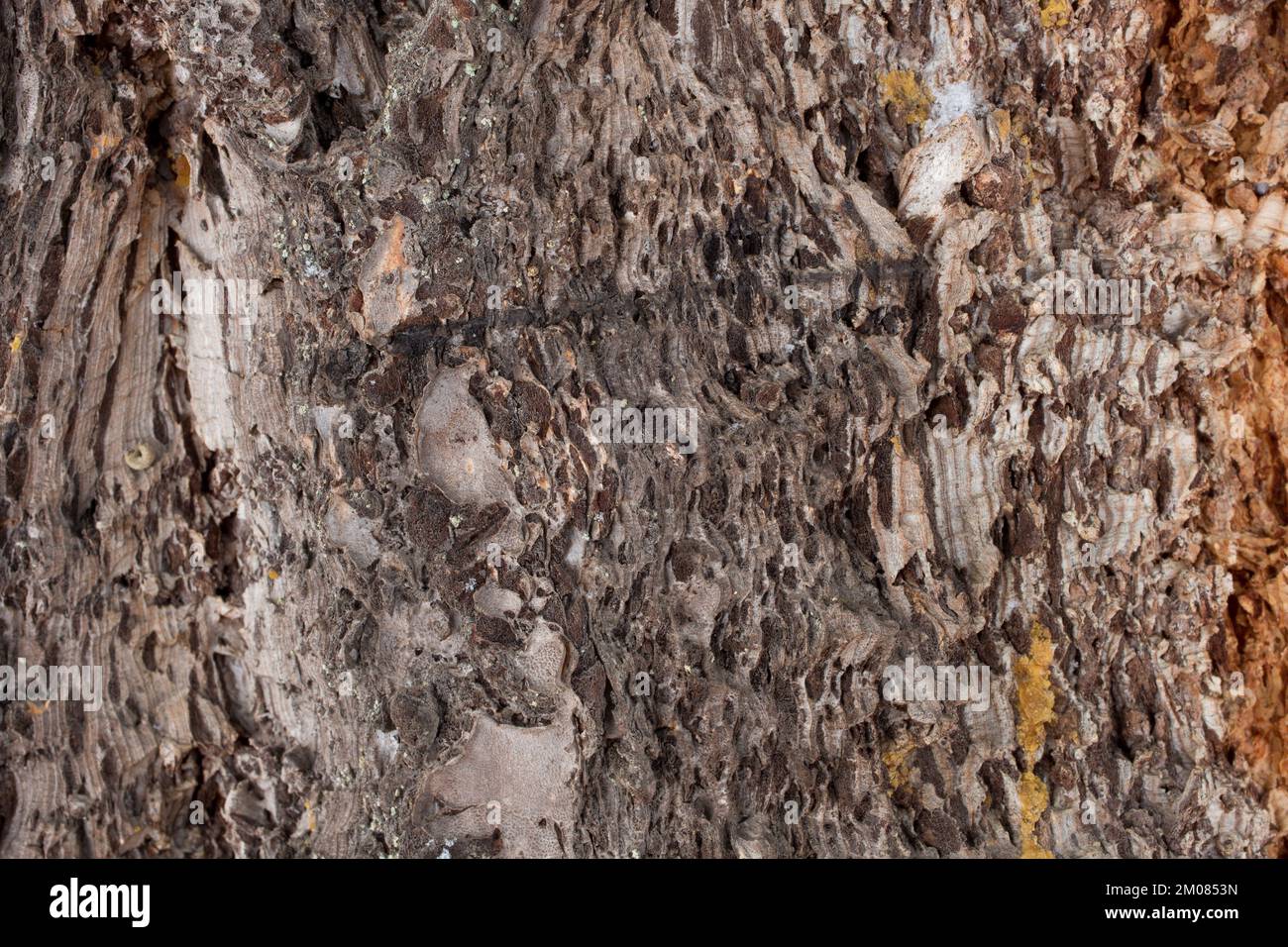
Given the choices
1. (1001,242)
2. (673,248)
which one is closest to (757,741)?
(673,248)

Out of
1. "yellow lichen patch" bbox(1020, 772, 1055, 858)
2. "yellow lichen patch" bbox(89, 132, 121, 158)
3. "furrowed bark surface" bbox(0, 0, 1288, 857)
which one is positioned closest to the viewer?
"furrowed bark surface" bbox(0, 0, 1288, 857)

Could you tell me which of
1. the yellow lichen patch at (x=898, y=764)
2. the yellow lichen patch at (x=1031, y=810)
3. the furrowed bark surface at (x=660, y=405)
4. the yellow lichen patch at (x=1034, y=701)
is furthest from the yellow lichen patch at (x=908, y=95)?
the yellow lichen patch at (x=1031, y=810)

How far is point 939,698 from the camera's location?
10.4ft

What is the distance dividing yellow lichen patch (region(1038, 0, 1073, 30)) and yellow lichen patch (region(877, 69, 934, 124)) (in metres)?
0.48

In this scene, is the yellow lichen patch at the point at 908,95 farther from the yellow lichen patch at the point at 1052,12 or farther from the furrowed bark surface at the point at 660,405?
the yellow lichen patch at the point at 1052,12

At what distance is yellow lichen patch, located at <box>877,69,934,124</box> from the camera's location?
10.6ft

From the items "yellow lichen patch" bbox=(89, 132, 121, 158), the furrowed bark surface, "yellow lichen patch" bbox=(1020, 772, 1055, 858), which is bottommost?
"yellow lichen patch" bbox=(1020, 772, 1055, 858)

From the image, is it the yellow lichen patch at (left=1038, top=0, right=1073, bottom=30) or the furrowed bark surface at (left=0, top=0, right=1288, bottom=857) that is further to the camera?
the yellow lichen patch at (left=1038, top=0, right=1073, bottom=30)

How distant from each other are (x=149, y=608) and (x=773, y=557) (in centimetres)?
237

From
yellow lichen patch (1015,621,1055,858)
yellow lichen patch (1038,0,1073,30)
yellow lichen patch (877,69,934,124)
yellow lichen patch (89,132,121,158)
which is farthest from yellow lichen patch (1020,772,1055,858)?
yellow lichen patch (89,132,121,158)

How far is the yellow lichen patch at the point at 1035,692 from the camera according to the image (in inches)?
130

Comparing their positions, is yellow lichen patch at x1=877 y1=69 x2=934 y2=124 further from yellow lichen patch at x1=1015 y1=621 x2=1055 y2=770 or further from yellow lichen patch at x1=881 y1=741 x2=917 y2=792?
yellow lichen patch at x1=881 y1=741 x2=917 y2=792

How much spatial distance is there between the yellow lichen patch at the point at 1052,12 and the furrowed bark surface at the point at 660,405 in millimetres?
13
